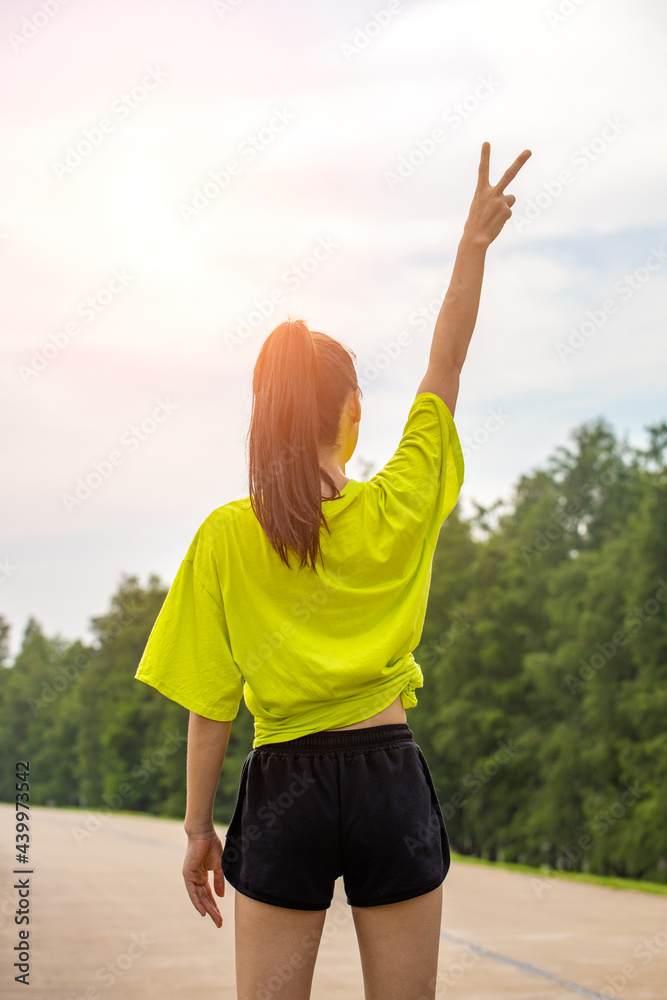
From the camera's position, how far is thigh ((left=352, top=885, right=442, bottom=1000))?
1.80 metres

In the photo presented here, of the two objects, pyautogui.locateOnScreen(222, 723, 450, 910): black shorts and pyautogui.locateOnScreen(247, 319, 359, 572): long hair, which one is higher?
pyautogui.locateOnScreen(247, 319, 359, 572): long hair

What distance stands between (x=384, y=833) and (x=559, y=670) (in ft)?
92.4

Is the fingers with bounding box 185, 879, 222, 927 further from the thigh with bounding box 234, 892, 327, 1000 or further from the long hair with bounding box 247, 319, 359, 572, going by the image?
the long hair with bounding box 247, 319, 359, 572

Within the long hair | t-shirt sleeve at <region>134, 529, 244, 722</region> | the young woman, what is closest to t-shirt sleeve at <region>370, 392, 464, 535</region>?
the young woman

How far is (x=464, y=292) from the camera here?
85.0 inches

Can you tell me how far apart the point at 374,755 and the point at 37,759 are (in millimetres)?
75468

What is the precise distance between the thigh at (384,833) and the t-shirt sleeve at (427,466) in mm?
451

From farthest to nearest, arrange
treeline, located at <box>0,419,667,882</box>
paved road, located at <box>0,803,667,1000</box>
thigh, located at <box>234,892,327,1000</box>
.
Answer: treeline, located at <box>0,419,667,882</box>
paved road, located at <box>0,803,667,1000</box>
thigh, located at <box>234,892,327,1000</box>

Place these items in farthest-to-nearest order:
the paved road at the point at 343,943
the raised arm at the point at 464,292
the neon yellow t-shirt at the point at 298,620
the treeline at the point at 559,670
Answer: the treeline at the point at 559,670, the paved road at the point at 343,943, the raised arm at the point at 464,292, the neon yellow t-shirt at the point at 298,620

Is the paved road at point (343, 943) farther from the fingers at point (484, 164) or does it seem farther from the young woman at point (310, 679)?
the fingers at point (484, 164)

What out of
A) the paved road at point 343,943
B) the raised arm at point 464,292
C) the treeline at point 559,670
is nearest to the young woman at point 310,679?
the raised arm at point 464,292

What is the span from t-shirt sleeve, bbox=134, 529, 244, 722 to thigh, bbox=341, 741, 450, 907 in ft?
0.86

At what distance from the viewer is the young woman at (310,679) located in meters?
1.83

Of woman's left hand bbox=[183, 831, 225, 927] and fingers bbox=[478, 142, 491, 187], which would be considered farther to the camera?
fingers bbox=[478, 142, 491, 187]
